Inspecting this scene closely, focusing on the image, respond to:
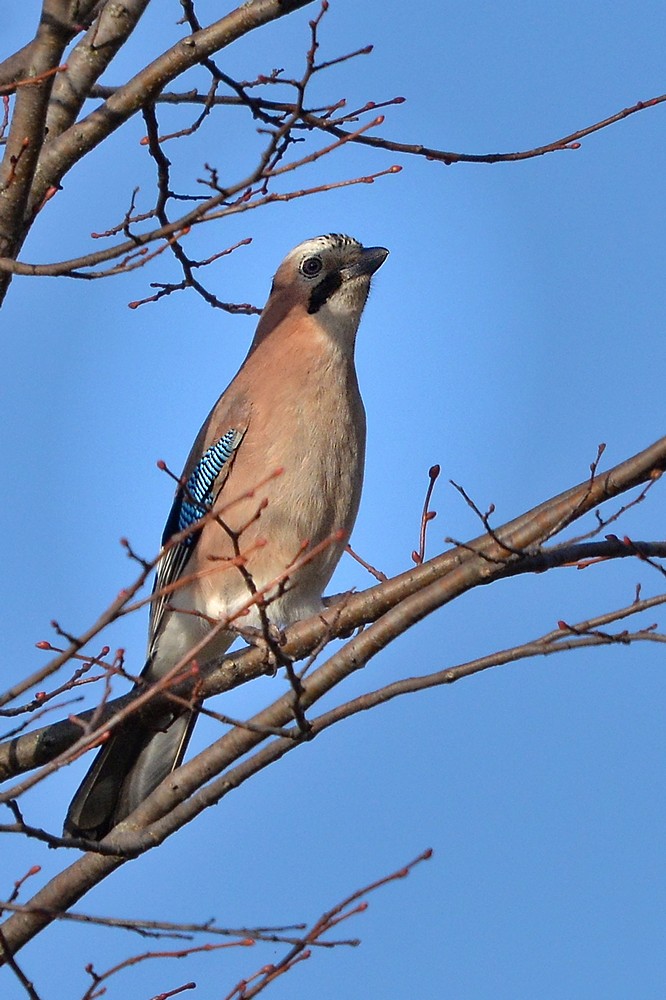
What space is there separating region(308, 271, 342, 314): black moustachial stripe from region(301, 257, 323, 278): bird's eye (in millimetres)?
71

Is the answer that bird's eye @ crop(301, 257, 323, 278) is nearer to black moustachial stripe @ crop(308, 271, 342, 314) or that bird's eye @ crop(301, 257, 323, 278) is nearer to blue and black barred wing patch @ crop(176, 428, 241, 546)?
black moustachial stripe @ crop(308, 271, 342, 314)

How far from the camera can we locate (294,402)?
593cm

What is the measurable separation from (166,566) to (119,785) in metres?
1.45

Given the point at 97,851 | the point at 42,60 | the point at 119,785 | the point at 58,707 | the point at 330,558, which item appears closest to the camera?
the point at 97,851

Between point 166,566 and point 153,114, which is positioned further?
point 166,566

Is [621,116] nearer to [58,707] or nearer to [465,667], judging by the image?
[465,667]

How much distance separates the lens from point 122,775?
498cm

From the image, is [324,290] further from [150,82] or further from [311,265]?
[150,82]

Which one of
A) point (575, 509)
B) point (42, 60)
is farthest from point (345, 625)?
point (42, 60)

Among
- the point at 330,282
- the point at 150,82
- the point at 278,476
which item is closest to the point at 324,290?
the point at 330,282

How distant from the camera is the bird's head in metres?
6.45

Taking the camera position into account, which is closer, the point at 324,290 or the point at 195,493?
the point at 195,493

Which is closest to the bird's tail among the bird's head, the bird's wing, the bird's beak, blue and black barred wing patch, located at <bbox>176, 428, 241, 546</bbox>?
the bird's wing

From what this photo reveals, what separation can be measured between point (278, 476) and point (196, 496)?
792mm
